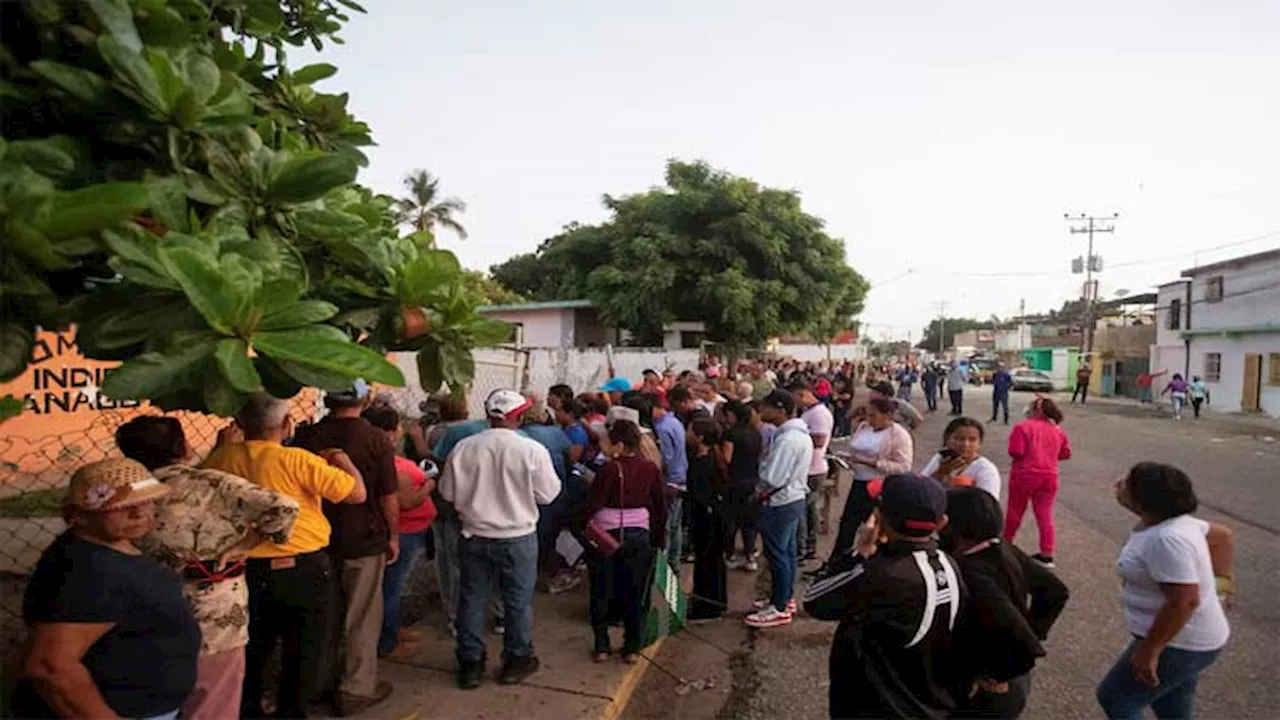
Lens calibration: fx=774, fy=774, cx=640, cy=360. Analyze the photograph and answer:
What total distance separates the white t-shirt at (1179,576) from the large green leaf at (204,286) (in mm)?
3152

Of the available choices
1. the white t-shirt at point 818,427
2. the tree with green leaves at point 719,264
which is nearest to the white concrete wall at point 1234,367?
the tree with green leaves at point 719,264

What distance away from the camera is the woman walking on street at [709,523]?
565 cm

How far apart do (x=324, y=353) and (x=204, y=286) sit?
0.20m

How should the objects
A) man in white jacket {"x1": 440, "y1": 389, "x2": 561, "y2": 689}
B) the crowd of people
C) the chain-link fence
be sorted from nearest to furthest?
the crowd of people
man in white jacket {"x1": 440, "y1": 389, "x2": 561, "y2": 689}
the chain-link fence

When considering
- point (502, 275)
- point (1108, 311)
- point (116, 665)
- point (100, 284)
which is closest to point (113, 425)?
point (116, 665)

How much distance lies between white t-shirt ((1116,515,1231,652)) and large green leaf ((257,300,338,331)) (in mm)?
3015

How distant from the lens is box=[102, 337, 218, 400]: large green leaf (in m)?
1.17

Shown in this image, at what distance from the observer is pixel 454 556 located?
207 inches

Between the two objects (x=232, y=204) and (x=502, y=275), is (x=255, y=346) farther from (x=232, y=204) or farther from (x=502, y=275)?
(x=502, y=275)

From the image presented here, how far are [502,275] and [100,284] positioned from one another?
128 ft

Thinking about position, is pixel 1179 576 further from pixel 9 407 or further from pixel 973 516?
pixel 9 407

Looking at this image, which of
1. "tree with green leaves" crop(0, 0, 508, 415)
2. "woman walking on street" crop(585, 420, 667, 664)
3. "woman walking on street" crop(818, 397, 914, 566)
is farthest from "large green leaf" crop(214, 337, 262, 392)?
"woman walking on street" crop(818, 397, 914, 566)

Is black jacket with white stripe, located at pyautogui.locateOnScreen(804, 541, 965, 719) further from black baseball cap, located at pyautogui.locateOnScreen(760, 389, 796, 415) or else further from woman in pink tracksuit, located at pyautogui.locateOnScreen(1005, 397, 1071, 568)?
woman in pink tracksuit, located at pyautogui.locateOnScreen(1005, 397, 1071, 568)

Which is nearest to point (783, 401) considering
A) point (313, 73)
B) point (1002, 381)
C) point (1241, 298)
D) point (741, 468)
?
point (741, 468)
